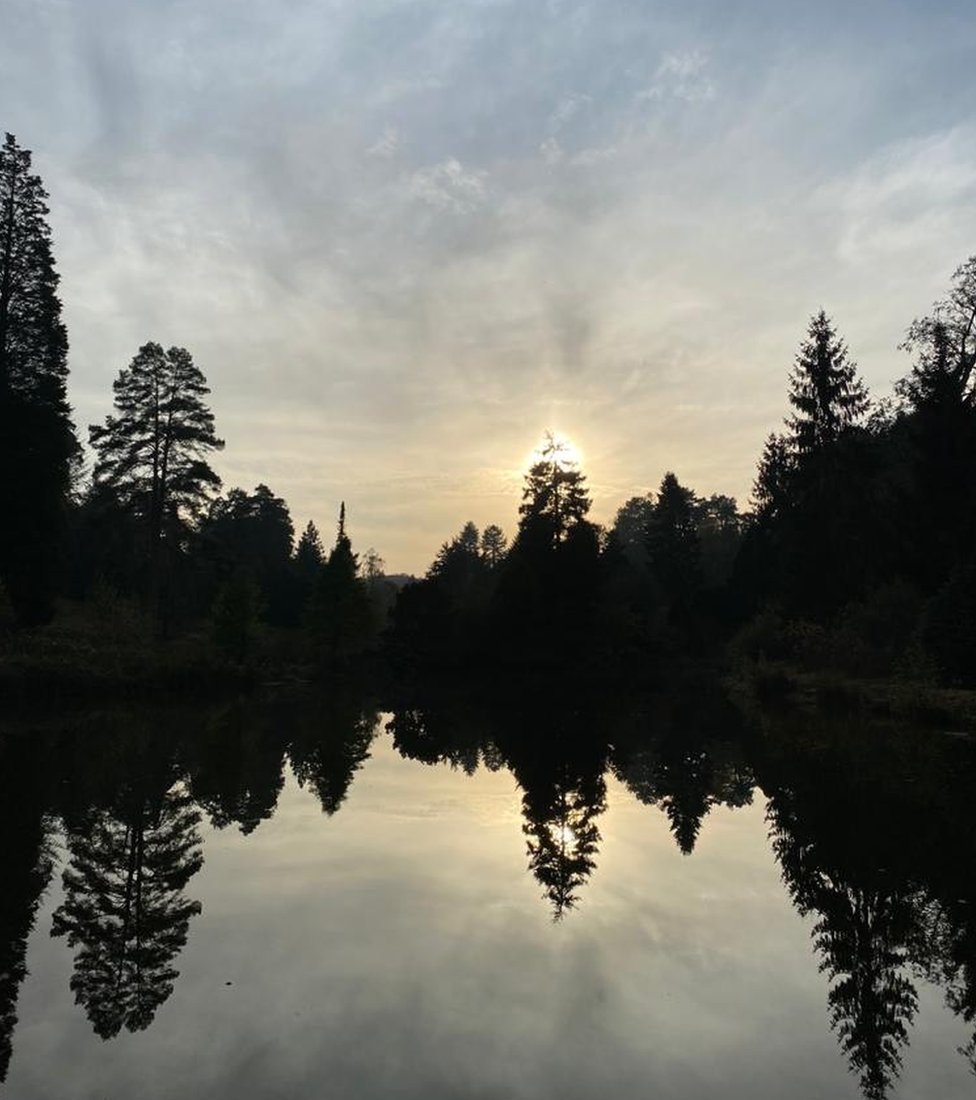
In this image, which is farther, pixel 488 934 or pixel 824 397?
pixel 824 397

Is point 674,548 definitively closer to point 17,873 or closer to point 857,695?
point 857,695

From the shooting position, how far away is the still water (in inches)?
185

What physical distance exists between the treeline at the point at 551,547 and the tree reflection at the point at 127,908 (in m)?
19.9

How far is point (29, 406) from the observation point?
32375 mm

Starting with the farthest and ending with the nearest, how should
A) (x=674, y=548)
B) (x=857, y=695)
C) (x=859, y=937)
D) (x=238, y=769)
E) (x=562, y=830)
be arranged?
(x=674, y=548) < (x=857, y=695) < (x=238, y=769) < (x=562, y=830) < (x=859, y=937)

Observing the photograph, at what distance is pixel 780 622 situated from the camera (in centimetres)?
3659

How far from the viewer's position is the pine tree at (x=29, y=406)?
3130 centimetres

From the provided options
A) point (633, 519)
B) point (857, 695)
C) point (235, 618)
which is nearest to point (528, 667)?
point (235, 618)

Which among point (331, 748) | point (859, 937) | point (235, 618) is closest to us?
point (859, 937)

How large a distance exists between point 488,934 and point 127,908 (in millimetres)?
3262

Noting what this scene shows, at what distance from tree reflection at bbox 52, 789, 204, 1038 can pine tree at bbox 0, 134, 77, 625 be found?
932 inches

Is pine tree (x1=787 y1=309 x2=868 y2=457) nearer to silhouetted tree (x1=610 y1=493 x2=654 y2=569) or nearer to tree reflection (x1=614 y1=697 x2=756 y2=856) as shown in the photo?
tree reflection (x1=614 y1=697 x2=756 y2=856)

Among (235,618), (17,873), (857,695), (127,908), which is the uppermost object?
(235,618)

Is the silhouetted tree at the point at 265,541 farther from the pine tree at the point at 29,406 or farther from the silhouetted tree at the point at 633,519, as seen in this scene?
the silhouetted tree at the point at 633,519
